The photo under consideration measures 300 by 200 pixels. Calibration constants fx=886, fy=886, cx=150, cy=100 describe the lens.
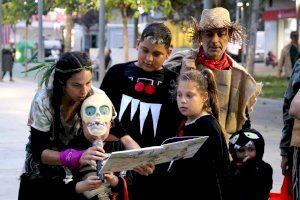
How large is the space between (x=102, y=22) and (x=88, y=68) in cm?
2210

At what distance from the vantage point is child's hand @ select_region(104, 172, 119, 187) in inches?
174

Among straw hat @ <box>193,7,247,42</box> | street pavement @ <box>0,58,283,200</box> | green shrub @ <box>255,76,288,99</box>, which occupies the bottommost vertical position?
green shrub @ <box>255,76,288,99</box>

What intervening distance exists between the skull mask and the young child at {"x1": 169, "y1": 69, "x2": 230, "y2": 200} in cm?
52

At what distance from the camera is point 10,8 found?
4359cm

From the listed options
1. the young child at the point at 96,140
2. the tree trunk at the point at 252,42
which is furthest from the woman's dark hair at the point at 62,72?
the tree trunk at the point at 252,42

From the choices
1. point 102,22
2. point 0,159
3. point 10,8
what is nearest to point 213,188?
point 0,159

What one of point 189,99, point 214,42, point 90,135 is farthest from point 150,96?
point 90,135

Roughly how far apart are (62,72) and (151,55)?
2.43 ft

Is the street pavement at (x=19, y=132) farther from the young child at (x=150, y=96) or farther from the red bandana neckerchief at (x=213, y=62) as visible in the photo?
the red bandana neckerchief at (x=213, y=62)

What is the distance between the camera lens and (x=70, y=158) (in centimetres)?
443

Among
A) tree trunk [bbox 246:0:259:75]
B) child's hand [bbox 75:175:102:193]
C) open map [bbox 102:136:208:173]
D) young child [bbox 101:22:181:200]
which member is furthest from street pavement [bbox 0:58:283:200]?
tree trunk [bbox 246:0:259:75]

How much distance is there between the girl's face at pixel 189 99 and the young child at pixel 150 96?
218 mm

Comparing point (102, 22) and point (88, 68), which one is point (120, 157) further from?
point (102, 22)

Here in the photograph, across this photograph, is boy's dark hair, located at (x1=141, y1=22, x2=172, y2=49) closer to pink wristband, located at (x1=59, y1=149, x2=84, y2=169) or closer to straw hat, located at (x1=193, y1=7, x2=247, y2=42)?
straw hat, located at (x1=193, y1=7, x2=247, y2=42)
